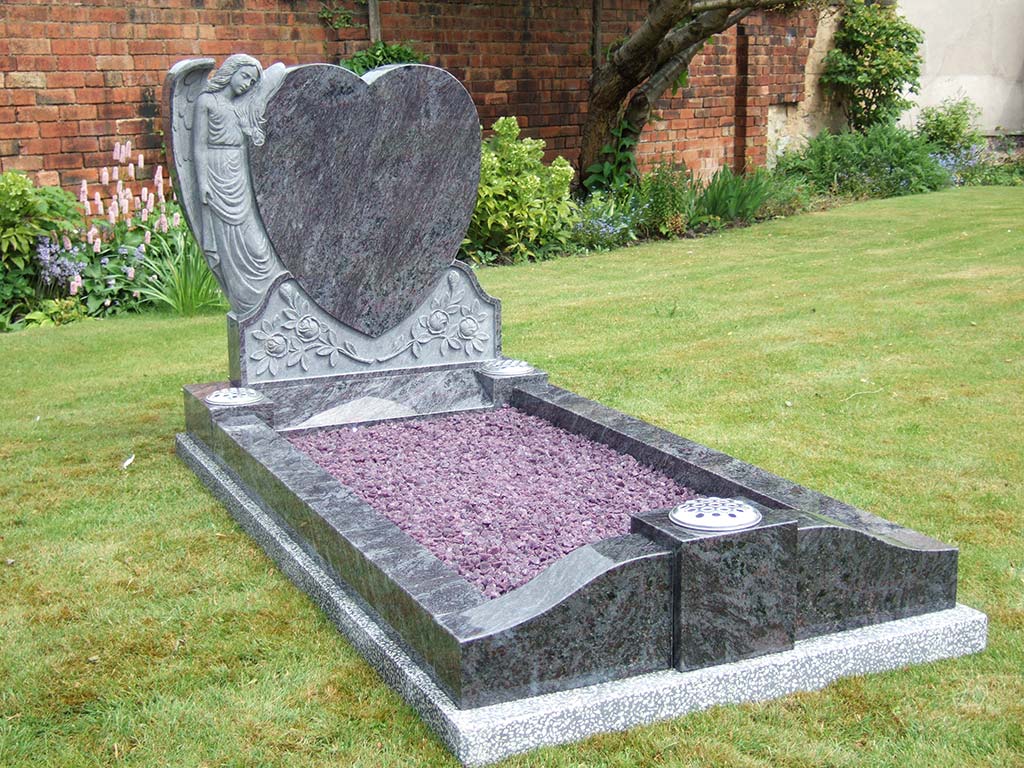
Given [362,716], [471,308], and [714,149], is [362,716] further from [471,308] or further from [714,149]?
[714,149]

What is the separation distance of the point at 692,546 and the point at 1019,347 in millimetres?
4859

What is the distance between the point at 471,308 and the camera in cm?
577

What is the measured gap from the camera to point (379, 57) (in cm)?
1086

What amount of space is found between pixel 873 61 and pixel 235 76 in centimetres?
1358

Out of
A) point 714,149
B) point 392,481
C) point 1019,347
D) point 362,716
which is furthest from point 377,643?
point 714,149

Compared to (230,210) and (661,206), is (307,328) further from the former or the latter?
(661,206)

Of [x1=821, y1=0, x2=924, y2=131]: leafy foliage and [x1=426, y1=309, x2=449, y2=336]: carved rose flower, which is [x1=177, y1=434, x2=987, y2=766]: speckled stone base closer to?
[x1=426, y1=309, x2=449, y2=336]: carved rose flower

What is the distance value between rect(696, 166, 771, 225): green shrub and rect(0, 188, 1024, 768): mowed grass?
268 cm

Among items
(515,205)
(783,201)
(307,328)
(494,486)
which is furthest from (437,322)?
(783,201)

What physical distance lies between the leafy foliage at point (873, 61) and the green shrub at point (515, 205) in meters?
7.23

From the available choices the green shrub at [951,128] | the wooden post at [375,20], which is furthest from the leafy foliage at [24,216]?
the green shrub at [951,128]

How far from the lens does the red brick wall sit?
8977mm

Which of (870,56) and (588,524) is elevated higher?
(870,56)

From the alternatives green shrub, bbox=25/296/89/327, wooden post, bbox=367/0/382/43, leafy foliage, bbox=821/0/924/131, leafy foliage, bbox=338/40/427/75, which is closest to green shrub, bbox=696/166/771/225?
leafy foliage, bbox=338/40/427/75
